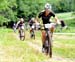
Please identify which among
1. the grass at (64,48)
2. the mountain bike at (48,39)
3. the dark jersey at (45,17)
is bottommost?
the grass at (64,48)

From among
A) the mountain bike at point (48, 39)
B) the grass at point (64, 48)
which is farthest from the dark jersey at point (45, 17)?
the grass at point (64, 48)

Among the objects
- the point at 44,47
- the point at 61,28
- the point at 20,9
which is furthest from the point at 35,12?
the point at 44,47

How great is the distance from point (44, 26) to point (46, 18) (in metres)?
0.34

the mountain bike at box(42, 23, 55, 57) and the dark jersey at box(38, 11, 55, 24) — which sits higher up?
the dark jersey at box(38, 11, 55, 24)

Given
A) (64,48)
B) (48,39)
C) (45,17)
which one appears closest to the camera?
(48,39)

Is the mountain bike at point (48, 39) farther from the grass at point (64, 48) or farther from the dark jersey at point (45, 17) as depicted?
the grass at point (64, 48)

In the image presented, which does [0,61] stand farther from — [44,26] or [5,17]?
[5,17]

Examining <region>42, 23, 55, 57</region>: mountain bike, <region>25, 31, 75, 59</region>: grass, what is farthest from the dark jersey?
<region>25, 31, 75, 59</region>: grass

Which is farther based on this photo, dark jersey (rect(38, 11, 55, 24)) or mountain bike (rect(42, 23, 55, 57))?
dark jersey (rect(38, 11, 55, 24))

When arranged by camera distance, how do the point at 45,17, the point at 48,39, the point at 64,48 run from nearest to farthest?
the point at 48,39
the point at 45,17
the point at 64,48

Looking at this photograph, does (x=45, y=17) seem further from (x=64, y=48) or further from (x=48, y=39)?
(x=64, y=48)

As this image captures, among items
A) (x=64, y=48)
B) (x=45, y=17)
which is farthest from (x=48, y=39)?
(x=64, y=48)

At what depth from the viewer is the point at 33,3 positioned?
8569 cm

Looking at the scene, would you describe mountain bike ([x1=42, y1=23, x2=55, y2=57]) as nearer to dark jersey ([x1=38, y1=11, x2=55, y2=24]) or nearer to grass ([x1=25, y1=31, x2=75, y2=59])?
dark jersey ([x1=38, y1=11, x2=55, y2=24])
